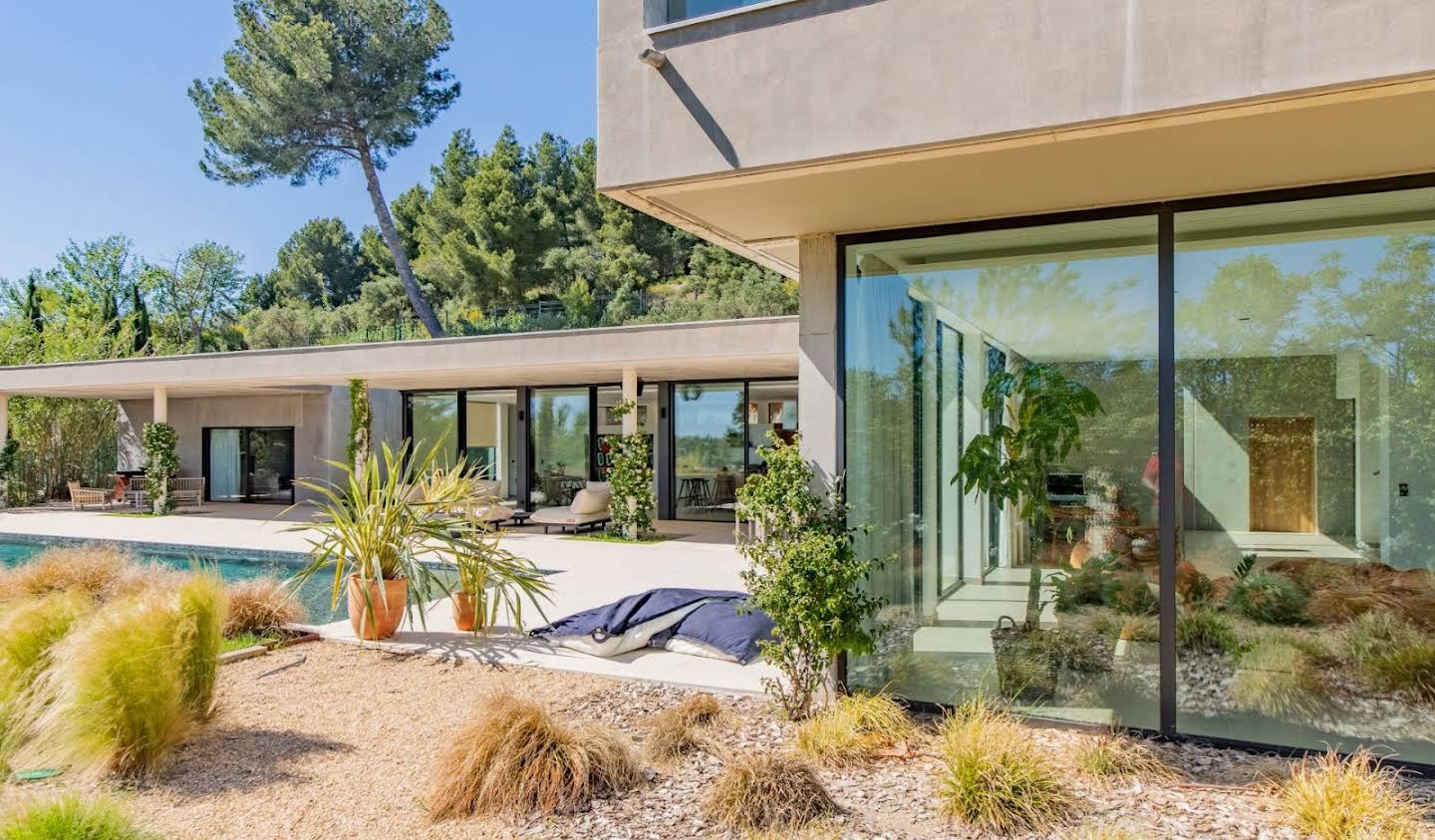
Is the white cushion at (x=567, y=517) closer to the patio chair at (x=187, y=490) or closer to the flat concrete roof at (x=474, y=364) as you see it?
the flat concrete roof at (x=474, y=364)

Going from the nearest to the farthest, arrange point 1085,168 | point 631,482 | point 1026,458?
point 1085,168, point 1026,458, point 631,482

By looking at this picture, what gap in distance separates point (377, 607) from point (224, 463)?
1874 cm

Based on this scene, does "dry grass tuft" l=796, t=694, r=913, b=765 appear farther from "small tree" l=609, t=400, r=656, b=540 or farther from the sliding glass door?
the sliding glass door

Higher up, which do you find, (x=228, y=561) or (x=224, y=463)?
(x=224, y=463)

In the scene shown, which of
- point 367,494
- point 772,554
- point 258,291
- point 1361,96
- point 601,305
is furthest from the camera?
point 258,291

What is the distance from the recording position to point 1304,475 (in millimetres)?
4512

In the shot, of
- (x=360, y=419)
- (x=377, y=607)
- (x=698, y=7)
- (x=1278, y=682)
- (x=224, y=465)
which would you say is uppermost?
(x=698, y=7)

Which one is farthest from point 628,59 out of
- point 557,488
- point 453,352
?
point 557,488

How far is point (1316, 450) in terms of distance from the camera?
4.52 meters

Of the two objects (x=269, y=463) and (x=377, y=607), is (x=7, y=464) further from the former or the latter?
(x=377, y=607)

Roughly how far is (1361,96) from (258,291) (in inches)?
2106

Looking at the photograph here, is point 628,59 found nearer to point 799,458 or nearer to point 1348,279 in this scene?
point 799,458

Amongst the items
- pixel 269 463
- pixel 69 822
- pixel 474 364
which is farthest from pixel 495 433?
pixel 69 822

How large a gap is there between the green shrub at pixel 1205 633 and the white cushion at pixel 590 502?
11446mm
